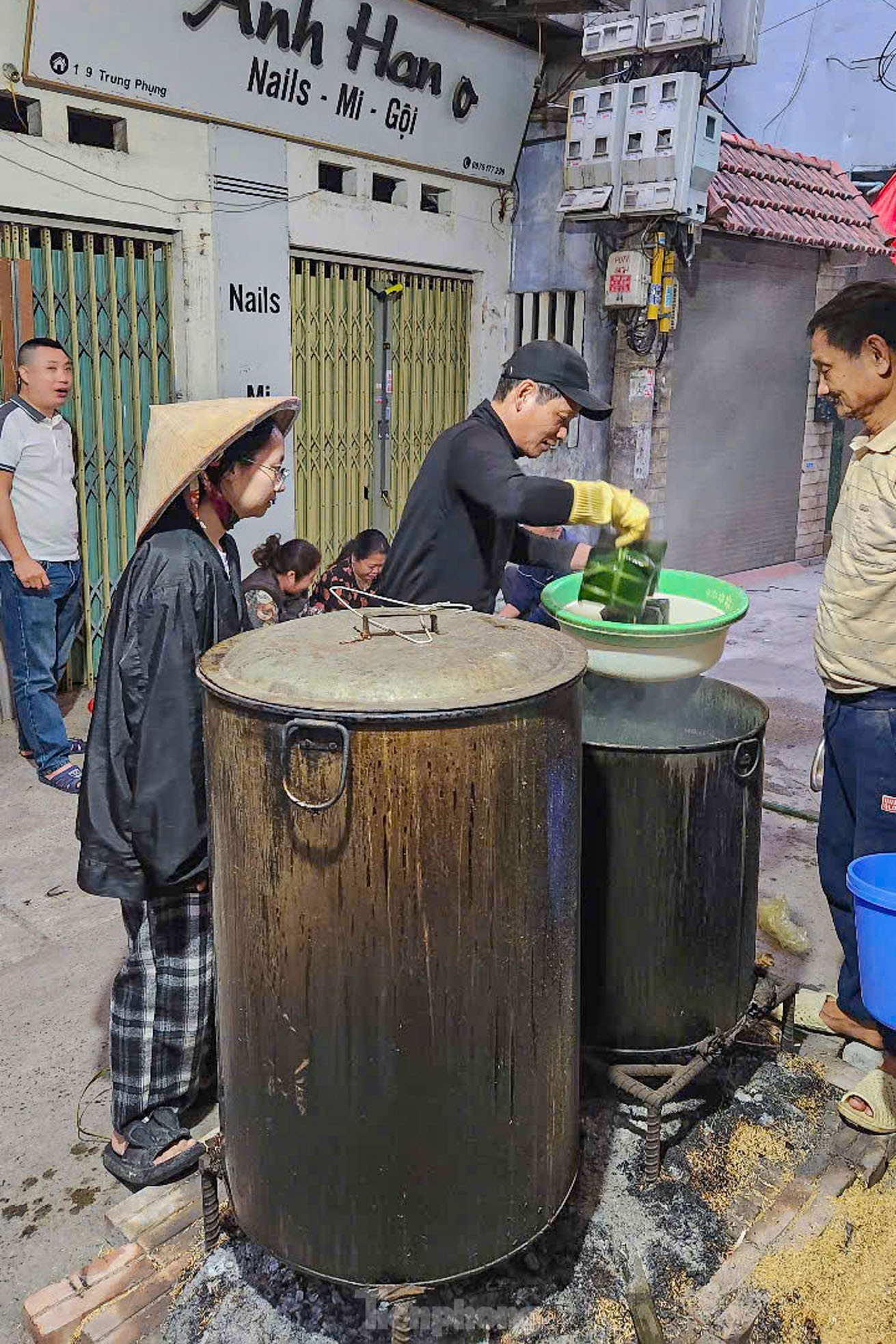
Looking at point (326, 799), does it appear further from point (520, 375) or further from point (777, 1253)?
point (520, 375)

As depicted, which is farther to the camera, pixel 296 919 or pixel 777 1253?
pixel 777 1253

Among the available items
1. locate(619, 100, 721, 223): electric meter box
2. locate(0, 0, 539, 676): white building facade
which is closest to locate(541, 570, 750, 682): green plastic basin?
locate(0, 0, 539, 676): white building facade

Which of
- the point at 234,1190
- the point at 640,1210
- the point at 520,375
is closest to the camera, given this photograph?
the point at 234,1190

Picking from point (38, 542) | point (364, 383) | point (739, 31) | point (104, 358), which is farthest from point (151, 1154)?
point (739, 31)

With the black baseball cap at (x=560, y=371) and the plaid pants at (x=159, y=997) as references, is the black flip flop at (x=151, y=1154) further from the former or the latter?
the black baseball cap at (x=560, y=371)

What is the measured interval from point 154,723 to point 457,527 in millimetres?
1165

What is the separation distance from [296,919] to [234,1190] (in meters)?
0.74

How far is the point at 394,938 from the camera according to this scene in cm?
196

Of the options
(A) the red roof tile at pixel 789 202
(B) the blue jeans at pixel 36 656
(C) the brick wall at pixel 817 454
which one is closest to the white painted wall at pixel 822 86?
(A) the red roof tile at pixel 789 202

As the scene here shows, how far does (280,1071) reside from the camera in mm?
2096

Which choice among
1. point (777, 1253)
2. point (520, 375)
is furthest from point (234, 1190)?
point (520, 375)

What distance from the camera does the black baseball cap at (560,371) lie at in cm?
321

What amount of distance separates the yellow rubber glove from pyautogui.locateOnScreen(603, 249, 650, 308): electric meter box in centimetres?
679

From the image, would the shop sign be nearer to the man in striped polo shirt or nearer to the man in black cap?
the man in black cap
